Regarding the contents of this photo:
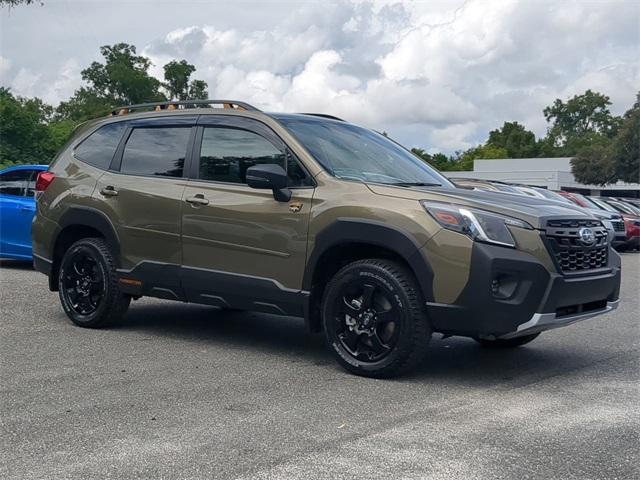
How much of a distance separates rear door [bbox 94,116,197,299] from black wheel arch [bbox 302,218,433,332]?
4.31 feet

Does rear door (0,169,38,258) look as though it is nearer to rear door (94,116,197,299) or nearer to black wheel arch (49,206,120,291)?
black wheel arch (49,206,120,291)

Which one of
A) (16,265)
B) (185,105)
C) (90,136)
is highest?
(185,105)

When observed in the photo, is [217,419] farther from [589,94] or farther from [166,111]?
[589,94]

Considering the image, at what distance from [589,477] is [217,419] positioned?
1.99 meters

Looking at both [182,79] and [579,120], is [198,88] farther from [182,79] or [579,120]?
[579,120]

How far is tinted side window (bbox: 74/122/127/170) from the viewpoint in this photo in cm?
764

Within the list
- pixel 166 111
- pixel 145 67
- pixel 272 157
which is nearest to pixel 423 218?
pixel 272 157

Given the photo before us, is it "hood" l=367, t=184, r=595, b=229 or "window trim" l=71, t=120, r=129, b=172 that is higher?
→ "window trim" l=71, t=120, r=129, b=172

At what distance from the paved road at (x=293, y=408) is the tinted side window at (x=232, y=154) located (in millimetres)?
1415

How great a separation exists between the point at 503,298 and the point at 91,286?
3838mm

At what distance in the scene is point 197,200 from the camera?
6.66m

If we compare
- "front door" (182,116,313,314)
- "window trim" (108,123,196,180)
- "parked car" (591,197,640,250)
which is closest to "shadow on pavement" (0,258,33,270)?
"window trim" (108,123,196,180)

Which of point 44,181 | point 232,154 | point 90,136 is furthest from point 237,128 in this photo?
point 44,181

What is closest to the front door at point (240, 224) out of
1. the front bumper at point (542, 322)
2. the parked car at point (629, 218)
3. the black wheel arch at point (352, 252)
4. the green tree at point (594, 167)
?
the black wheel arch at point (352, 252)
